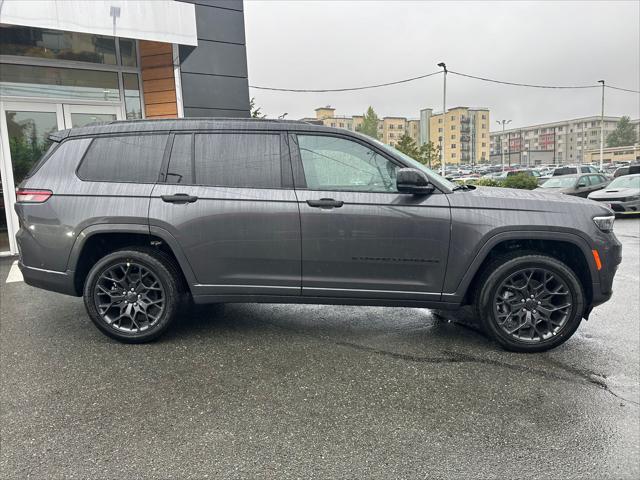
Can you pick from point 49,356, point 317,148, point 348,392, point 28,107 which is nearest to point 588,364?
point 348,392

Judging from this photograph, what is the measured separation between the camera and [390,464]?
2328 millimetres

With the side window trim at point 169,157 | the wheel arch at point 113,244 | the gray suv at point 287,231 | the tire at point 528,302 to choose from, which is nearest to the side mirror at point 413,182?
the gray suv at point 287,231

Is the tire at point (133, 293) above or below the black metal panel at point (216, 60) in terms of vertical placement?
below

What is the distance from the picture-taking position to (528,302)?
11.9ft

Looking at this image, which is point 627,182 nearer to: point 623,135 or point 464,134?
point 623,135

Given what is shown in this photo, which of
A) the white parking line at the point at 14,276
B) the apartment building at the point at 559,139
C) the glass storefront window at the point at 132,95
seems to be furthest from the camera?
the apartment building at the point at 559,139

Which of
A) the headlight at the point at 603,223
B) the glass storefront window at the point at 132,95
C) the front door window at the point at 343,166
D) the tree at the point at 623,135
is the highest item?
the tree at the point at 623,135

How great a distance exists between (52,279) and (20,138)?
5580mm

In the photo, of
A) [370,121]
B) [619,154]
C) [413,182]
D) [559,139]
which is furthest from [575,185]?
[559,139]

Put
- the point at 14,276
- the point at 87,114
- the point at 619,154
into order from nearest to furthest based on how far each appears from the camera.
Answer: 1. the point at 14,276
2. the point at 87,114
3. the point at 619,154

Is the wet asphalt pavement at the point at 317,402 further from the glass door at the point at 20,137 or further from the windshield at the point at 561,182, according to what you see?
the windshield at the point at 561,182

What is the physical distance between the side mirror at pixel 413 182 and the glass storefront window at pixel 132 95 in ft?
23.0

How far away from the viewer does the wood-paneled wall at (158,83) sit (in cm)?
855

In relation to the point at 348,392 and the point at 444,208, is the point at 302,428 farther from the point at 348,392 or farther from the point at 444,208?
the point at 444,208
